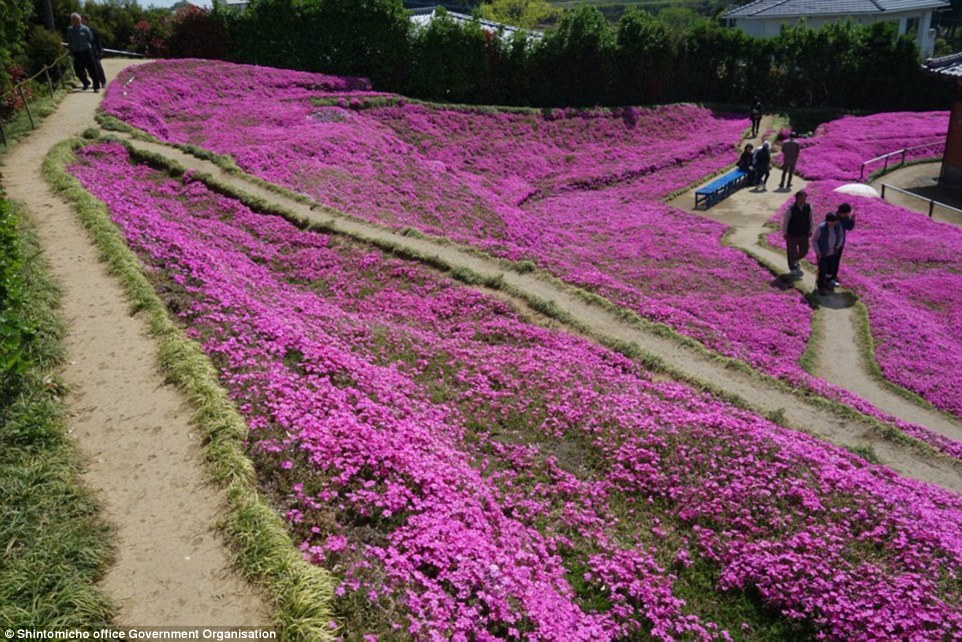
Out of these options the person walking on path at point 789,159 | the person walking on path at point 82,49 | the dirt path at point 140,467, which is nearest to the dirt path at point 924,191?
the person walking on path at point 789,159

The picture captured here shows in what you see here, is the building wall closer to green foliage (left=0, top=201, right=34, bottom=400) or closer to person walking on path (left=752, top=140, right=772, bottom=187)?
person walking on path (left=752, top=140, right=772, bottom=187)

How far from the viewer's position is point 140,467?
863 cm

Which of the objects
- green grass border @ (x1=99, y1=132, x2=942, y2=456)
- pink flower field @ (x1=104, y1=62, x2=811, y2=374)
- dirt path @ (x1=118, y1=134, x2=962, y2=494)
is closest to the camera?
dirt path @ (x1=118, y1=134, x2=962, y2=494)

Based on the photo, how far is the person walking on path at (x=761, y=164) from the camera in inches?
1415

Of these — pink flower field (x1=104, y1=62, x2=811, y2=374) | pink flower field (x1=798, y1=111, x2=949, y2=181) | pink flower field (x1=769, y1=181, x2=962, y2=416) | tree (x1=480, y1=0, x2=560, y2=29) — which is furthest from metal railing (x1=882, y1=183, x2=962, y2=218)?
tree (x1=480, y1=0, x2=560, y2=29)

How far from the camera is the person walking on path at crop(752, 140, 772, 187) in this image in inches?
1415

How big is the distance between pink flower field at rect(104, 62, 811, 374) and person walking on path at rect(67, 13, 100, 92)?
133 centimetres

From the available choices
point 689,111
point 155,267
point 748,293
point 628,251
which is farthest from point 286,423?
point 689,111

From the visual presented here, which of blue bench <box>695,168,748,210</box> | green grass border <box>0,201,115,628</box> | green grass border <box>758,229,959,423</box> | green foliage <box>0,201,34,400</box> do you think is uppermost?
green foliage <box>0,201,34,400</box>

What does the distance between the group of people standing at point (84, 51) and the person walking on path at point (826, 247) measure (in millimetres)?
29532

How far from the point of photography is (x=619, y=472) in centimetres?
1130

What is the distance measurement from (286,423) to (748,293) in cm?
1710

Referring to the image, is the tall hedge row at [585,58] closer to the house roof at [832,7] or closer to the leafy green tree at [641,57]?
the leafy green tree at [641,57]

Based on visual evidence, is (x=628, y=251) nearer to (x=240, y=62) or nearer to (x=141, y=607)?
(x=141, y=607)
